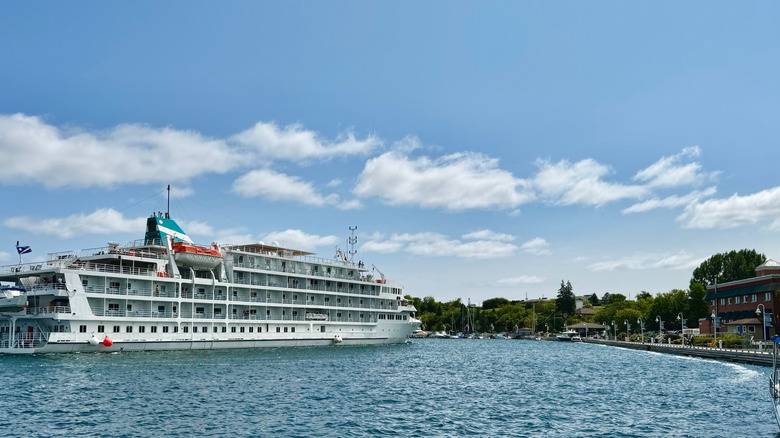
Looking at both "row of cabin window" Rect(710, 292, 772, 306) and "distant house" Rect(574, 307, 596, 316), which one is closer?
"row of cabin window" Rect(710, 292, 772, 306)

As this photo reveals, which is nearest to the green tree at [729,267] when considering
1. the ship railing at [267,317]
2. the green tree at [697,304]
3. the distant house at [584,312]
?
the green tree at [697,304]

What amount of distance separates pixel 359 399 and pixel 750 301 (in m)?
75.0

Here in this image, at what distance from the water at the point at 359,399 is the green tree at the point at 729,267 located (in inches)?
3186

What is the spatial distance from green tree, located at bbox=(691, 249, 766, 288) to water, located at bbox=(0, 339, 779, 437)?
80.9 metres

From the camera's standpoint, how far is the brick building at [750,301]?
8519 centimetres

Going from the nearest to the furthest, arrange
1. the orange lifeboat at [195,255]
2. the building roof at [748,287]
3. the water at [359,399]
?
the water at [359,399]
the orange lifeboat at [195,255]
the building roof at [748,287]

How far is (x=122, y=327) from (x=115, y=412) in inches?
1451

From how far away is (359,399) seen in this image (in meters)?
37.7

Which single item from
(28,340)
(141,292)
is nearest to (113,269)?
(141,292)

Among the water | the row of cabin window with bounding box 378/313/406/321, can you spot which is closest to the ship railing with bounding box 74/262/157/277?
the water

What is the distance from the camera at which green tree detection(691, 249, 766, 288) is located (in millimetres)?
130125

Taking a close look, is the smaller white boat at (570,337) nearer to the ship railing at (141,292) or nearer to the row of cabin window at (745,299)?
the row of cabin window at (745,299)

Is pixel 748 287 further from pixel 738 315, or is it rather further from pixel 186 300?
pixel 186 300

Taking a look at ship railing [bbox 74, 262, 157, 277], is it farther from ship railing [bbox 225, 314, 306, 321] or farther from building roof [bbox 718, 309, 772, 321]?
building roof [bbox 718, 309, 772, 321]
